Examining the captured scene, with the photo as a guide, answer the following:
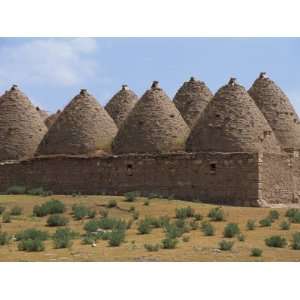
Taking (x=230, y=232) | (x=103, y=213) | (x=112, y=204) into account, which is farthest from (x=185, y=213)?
(x=230, y=232)

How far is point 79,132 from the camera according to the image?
29125mm

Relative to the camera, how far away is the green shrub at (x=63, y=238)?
54.0ft

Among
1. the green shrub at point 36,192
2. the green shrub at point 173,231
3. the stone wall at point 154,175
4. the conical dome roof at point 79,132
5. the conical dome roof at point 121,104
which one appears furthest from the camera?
the conical dome roof at point 121,104

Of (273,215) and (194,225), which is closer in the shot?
(194,225)

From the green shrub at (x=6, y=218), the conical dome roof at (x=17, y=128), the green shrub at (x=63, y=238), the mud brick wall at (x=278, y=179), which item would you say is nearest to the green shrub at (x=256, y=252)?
the green shrub at (x=63, y=238)

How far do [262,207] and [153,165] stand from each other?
421cm

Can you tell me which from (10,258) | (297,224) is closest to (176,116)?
(297,224)

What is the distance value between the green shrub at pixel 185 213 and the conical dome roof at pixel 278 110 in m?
9.37

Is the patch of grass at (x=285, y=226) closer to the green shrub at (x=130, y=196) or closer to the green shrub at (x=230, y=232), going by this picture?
the green shrub at (x=230, y=232)

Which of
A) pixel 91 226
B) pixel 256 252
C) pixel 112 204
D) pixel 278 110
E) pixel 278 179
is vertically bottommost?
pixel 256 252

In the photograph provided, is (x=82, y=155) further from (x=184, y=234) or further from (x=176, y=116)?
(x=184, y=234)

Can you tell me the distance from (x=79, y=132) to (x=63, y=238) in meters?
12.1

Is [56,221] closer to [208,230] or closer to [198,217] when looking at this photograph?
[198,217]

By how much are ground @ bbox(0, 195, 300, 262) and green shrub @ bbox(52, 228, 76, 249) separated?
16 cm
